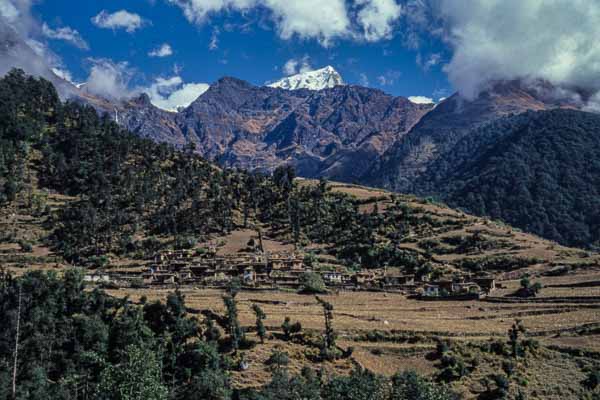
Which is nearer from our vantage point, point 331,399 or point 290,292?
point 331,399

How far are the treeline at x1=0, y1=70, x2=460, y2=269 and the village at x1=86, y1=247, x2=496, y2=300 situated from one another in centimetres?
969

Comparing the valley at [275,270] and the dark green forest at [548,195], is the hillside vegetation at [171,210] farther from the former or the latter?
the dark green forest at [548,195]

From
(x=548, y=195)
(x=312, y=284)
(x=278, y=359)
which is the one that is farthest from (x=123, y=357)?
(x=548, y=195)

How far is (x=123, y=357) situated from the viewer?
4562 cm

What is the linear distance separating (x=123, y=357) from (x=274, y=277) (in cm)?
3289

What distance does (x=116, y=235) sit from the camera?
9881 cm

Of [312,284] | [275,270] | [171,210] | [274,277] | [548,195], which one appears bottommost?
[312,284]

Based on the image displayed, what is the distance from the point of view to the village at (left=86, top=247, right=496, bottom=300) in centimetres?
7225

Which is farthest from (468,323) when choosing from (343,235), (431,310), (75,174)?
(75,174)

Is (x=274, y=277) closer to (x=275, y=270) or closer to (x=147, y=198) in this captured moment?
(x=275, y=270)

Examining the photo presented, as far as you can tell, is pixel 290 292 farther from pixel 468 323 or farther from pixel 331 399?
pixel 331 399

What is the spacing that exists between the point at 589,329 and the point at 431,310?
16.1 meters

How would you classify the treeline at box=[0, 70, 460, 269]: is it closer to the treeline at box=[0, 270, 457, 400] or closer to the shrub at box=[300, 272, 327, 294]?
the shrub at box=[300, 272, 327, 294]

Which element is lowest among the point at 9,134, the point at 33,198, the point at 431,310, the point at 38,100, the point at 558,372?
the point at 558,372
